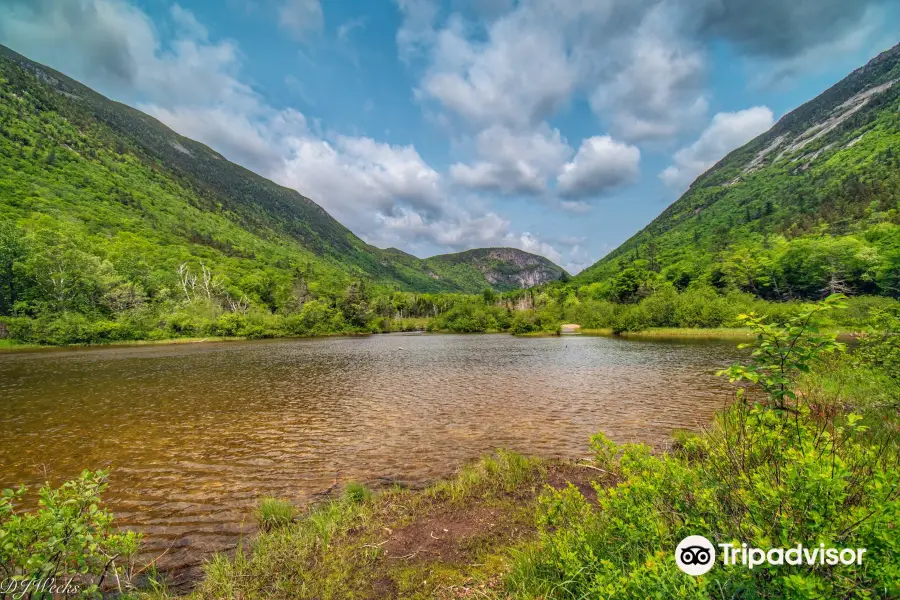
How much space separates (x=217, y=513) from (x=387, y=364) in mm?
31512

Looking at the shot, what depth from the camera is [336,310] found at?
122062 millimetres

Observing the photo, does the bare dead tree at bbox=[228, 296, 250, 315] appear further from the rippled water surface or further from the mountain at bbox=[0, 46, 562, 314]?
the rippled water surface

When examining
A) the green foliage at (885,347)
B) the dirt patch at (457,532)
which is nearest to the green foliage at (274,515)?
the dirt patch at (457,532)

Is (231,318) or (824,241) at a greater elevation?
(824,241)

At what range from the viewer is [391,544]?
6.41m

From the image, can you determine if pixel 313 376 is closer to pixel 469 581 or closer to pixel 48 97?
pixel 469 581

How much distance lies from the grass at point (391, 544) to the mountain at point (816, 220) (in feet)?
361

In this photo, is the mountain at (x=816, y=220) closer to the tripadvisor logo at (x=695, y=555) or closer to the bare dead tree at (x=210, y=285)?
the tripadvisor logo at (x=695, y=555)

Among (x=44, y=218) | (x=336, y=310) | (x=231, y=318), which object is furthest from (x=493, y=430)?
(x=44, y=218)

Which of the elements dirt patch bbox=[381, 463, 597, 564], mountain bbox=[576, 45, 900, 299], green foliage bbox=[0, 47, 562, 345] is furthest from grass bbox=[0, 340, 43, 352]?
mountain bbox=[576, 45, 900, 299]

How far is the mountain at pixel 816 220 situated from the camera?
82000 millimetres

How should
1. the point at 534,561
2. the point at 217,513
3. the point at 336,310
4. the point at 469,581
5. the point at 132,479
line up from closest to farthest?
the point at 534,561, the point at 469,581, the point at 217,513, the point at 132,479, the point at 336,310

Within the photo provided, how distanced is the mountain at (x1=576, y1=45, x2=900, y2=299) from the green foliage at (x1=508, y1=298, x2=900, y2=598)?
109290 millimetres

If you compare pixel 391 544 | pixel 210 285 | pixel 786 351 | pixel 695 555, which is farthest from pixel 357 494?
pixel 210 285
